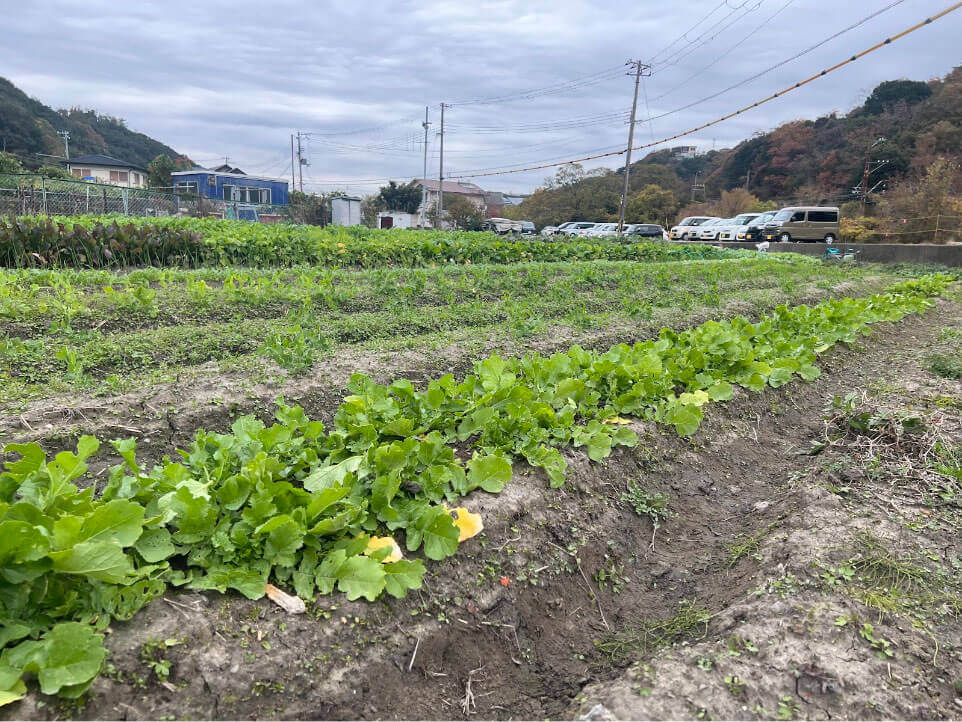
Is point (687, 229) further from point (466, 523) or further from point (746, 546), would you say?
point (466, 523)

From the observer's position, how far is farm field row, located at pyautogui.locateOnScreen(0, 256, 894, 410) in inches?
187

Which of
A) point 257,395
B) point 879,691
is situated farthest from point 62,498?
point 879,691

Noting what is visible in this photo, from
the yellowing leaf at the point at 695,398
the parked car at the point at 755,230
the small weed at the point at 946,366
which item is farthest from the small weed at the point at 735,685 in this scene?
the parked car at the point at 755,230

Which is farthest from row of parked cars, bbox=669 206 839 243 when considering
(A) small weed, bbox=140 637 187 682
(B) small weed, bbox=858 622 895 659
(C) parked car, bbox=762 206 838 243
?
(A) small weed, bbox=140 637 187 682

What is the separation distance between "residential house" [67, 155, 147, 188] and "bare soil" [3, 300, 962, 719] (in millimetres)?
73445

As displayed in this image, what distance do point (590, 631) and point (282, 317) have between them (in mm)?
5476

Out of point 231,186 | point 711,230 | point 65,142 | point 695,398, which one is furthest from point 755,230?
point 65,142

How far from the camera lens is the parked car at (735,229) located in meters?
30.5

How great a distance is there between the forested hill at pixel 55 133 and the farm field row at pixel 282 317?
6293 centimetres

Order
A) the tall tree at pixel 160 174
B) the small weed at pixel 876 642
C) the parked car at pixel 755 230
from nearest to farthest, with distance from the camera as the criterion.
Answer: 1. the small weed at pixel 876 642
2. the parked car at pixel 755 230
3. the tall tree at pixel 160 174

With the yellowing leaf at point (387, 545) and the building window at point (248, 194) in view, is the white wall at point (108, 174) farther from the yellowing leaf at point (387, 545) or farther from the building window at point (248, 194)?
the yellowing leaf at point (387, 545)

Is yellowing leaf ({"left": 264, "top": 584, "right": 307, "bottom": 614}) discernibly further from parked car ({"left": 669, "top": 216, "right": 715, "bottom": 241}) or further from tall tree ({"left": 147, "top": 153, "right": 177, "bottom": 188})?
tall tree ({"left": 147, "top": 153, "right": 177, "bottom": 188})

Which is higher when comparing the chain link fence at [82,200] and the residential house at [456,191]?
the residential house at [456,191]

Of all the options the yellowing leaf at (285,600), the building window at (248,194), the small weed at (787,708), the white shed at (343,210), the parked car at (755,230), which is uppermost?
the building window at (248,194)
